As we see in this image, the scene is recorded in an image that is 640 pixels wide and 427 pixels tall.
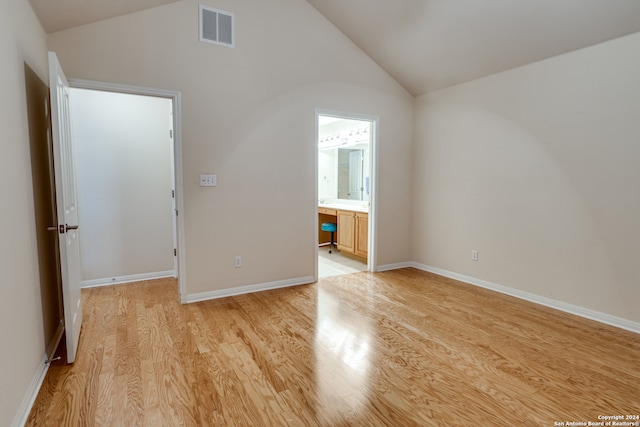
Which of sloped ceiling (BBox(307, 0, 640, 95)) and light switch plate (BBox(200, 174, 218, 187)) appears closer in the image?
sloped ceiling (BBox(307, 0, 640, 95))

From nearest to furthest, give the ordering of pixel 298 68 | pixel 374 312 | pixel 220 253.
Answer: pixel 374 312, pixel 220 253, pixel 298 68

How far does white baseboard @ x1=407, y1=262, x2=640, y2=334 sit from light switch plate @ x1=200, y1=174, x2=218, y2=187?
3047 mm

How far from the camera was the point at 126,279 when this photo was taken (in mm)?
4012

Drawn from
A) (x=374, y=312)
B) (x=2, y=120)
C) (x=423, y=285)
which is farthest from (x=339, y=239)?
(x=2, y=120)

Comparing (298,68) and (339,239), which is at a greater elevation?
(298,68)

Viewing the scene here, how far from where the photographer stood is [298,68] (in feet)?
12.2

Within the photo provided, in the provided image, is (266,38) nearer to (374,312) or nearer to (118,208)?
(118,208)

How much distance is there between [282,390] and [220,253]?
72.0 inches

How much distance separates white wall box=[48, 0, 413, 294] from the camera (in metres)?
2.96

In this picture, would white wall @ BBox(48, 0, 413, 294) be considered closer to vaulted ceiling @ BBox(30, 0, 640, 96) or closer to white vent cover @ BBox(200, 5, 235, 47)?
white vent cover @ BBox(200, 5, 235, 47)

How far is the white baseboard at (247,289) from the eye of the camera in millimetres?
3363

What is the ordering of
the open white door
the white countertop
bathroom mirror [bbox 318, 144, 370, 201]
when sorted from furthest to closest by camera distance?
bathroom mirror [bbox 318, 144, 370, 201]
the white countertop
the open white door

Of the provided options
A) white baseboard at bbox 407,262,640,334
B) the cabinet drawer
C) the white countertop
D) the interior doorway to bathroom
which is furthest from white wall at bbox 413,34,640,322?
the cabinet drawer

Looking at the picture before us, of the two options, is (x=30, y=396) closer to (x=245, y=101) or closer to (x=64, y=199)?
(x=64, y=199)
